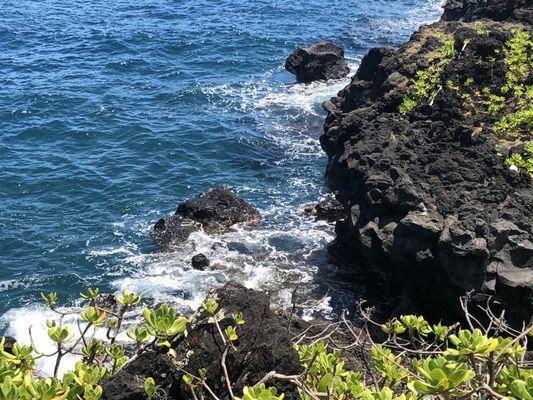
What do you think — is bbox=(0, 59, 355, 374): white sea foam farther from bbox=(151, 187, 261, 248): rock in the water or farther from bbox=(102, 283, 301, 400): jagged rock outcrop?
bbox=(102, 283, 301, 400): jagged rock outcrop

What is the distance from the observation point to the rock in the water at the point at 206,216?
21453 mm

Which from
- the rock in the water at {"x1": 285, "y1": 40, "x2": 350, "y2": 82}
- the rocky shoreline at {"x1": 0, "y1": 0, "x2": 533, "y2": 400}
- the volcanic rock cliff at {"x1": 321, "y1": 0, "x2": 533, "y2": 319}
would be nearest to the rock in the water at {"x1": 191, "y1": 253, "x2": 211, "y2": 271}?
the rocky shoreline at {"x1": 0, "y1": 0, "x2": 533, "y2": 400}

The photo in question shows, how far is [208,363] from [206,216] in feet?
50.1

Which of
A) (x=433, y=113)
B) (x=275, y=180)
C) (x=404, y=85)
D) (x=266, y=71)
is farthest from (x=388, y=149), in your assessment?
(x=266, y=71)

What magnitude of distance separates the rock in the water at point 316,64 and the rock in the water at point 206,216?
15246 mm

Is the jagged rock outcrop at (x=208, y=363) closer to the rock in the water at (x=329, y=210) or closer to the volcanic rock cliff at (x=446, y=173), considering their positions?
the volcanic rock cliff at (x=446, y=173)

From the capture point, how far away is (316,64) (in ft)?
117

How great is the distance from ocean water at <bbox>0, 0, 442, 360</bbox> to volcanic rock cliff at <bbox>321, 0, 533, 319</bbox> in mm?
2651

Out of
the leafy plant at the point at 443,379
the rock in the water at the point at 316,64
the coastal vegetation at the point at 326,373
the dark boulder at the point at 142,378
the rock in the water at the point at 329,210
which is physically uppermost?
the leafy plant at the point at 443,379

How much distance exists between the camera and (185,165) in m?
26.9

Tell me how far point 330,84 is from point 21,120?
17626mm

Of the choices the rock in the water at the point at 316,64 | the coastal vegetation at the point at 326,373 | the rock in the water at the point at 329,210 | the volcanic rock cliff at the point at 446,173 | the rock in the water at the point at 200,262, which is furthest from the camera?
the rock in the water at the point at 316,64

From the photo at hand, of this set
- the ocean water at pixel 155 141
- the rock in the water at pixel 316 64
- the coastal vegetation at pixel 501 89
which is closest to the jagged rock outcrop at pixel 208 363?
the ocean water at pixel 155 141

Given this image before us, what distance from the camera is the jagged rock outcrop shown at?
6.55 metres
